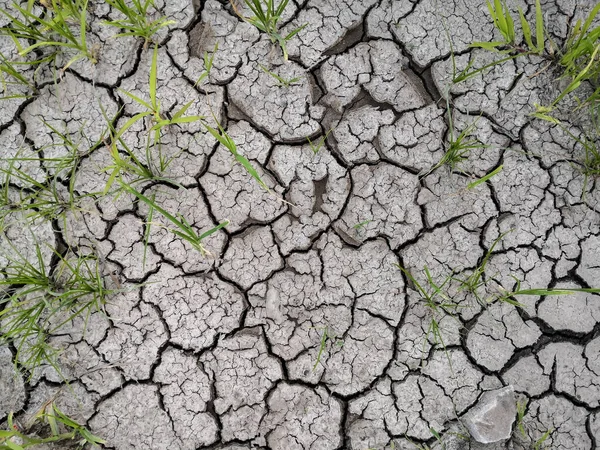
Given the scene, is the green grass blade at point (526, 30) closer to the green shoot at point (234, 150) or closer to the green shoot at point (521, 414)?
the green shoot at point (234, 150)

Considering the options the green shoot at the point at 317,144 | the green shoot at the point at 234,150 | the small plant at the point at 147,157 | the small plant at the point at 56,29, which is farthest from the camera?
the green shoot at the point at 317,144

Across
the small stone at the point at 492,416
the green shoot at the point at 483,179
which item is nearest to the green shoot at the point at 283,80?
the green shoot at the point at 483,179

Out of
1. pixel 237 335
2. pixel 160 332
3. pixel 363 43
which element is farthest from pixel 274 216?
pixel 363 43

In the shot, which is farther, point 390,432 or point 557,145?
point 557,145

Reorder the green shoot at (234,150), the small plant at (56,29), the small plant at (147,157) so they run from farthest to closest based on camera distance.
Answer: the small plant at (56,29), the small plant at (147,157), the green shoot at (234,150)

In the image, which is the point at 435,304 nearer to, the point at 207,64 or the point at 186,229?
the point at 186,229

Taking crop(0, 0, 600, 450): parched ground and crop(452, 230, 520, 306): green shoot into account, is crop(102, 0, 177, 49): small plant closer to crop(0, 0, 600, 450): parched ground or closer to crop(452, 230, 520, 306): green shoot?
crop(0, 0, 600, 450): parched ground

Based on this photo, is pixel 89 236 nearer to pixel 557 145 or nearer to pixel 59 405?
pixel 59 405

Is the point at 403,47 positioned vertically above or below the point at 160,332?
above
